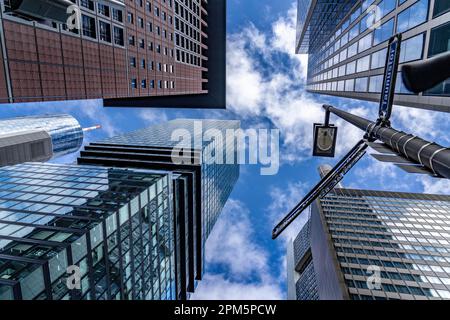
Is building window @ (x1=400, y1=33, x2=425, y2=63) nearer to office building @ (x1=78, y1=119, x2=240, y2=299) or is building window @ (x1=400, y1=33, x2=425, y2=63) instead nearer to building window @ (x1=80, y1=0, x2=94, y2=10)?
building window @ (x1=80, y1=0, x2=94, y2=10)

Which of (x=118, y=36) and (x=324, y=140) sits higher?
(x=118, y=36)

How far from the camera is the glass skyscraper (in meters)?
46.7

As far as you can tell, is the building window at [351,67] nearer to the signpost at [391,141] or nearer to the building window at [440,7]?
the building window at [440,7]

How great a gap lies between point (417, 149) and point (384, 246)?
63.6m

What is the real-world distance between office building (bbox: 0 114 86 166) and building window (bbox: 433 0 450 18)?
272 feet

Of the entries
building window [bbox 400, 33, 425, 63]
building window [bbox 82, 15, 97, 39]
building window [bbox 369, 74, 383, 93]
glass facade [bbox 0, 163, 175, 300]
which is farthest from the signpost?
building window [bbox 82, 15, 97, 39]

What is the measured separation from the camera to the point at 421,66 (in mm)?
4125

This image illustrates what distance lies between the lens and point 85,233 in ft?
60.1

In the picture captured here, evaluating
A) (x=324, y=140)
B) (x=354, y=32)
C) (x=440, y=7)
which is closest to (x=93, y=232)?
(x=324, y=140)

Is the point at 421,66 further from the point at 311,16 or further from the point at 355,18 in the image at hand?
the point at 311,16

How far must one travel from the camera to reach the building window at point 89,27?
25.8 meters

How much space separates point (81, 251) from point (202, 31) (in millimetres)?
63547

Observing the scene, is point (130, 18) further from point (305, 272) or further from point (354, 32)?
point (305, 272)
